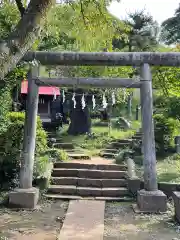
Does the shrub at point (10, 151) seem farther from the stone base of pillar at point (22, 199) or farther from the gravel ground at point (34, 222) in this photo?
the gravel ground at point (34, 222)

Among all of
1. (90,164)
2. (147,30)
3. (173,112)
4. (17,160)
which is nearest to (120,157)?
(90,164)

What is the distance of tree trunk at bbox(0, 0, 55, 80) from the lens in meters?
4.28

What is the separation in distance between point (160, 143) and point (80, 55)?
6.58 metres

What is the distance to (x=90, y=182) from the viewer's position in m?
10.0

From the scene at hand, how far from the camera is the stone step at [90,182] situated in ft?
32.8

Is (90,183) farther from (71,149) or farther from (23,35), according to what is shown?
(23,35)

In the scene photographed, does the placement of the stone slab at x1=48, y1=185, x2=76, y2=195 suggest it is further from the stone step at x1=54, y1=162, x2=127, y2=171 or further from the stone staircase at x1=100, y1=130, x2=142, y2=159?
the stone staircase at x1=100, y1=130, x2=142, y2=159

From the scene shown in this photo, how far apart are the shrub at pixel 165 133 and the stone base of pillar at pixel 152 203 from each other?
5756 mm

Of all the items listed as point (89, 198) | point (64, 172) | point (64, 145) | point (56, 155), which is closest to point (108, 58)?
point (89, 198)

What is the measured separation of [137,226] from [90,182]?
3.07 metres

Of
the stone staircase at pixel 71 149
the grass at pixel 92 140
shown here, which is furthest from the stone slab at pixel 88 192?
the grass at pixel 92 140

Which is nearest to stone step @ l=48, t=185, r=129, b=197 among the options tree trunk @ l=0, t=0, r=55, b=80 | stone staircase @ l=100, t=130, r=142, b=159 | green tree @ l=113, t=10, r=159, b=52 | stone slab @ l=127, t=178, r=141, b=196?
stone slab @ l=127, t=178, r=141, b=196

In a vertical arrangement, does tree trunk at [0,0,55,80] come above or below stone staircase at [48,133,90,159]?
above

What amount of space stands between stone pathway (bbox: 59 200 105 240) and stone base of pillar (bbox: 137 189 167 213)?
3.23 feet
